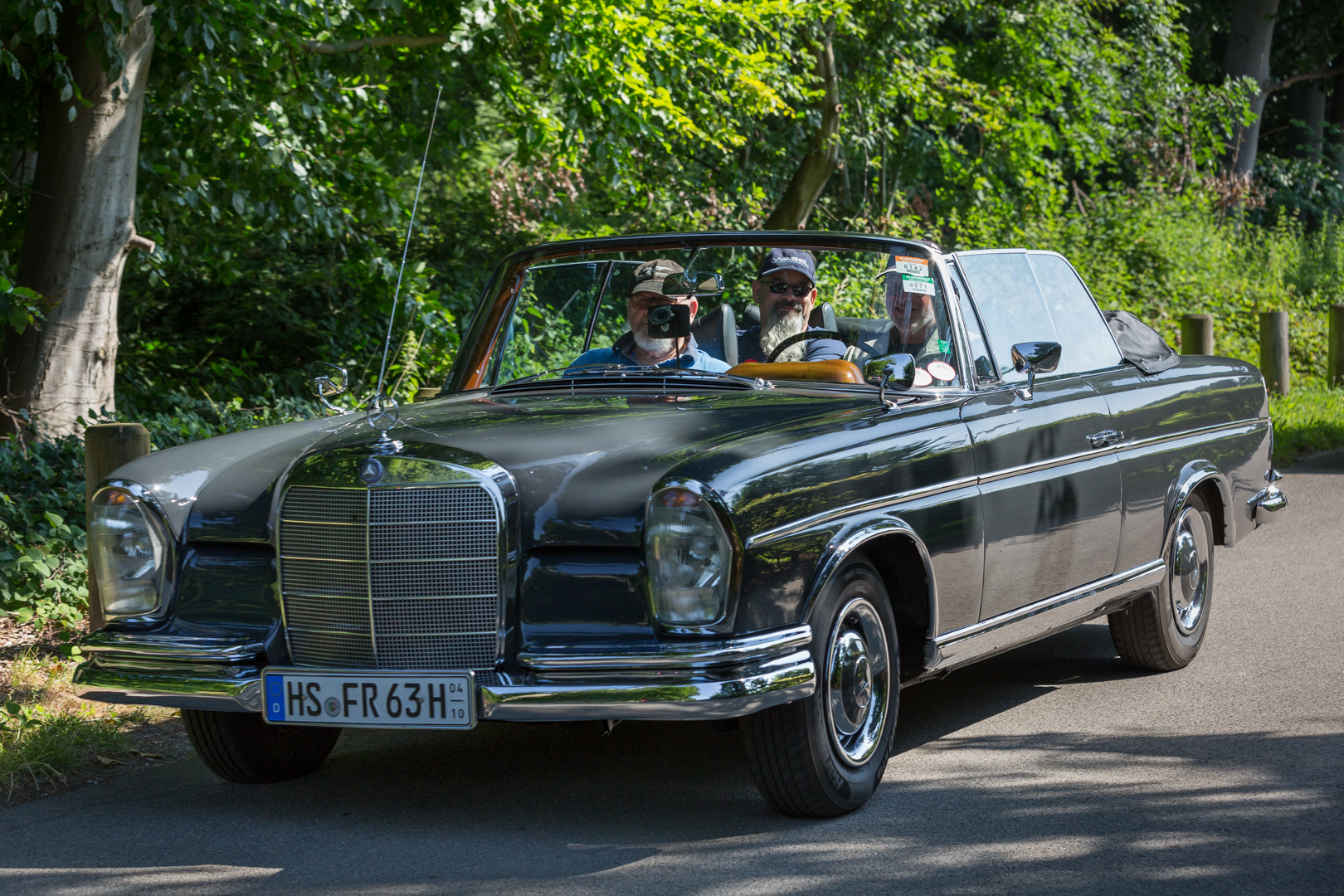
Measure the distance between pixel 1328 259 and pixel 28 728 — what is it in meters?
19.2

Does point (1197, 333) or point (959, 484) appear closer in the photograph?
point (959, 484)

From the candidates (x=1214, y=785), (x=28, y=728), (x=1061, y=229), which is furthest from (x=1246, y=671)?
(x=1061, y=229)

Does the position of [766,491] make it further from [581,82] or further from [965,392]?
[581,82]

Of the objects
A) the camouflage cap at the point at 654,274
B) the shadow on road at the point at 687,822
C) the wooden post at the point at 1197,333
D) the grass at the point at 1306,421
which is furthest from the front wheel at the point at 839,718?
the wooden post at the point at 1197,333

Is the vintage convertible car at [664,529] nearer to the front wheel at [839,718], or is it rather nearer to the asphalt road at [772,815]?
→ the front wheel at [839,718]

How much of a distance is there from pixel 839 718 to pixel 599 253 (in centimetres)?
232

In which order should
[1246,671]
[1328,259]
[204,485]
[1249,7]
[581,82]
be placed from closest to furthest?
[204,485]
[1246,671]
[581,82]
[1328,259]
[1249,7]

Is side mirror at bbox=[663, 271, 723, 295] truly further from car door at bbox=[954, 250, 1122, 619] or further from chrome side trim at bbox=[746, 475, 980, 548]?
chrome side trim at bbox=[746, 475, 980, 548]

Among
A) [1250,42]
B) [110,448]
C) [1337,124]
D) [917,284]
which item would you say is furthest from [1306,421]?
[1337,124]

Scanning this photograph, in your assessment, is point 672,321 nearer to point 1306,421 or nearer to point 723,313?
point 723,313

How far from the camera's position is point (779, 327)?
217 inches

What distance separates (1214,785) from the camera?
457 cm

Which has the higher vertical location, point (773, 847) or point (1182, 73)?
point (1182, 73)

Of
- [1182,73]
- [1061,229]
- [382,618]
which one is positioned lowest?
[382,618]
